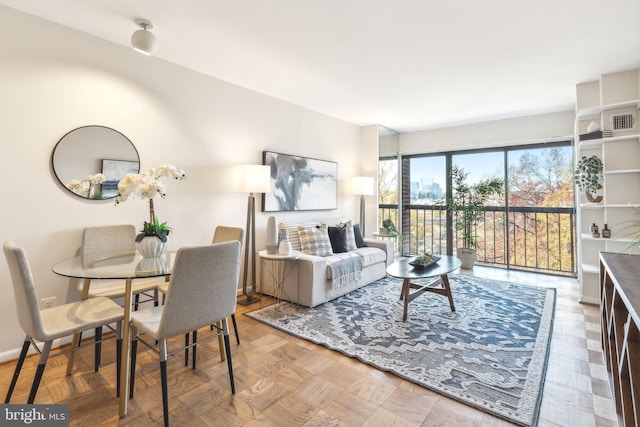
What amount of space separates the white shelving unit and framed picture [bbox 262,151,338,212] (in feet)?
10.3

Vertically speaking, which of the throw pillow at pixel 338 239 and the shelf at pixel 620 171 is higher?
the shelf at pixel 620 171

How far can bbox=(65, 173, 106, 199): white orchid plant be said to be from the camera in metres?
2.30

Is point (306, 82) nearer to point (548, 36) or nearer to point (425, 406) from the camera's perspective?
point (548, 36)

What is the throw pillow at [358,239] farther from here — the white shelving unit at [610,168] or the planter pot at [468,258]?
the white shelving unit at [610,168]

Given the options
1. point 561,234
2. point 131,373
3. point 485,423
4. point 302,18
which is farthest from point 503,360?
point 561,234

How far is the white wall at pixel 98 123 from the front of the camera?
2176 mm

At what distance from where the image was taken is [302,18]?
225 cm

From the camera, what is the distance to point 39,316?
1.51 metres

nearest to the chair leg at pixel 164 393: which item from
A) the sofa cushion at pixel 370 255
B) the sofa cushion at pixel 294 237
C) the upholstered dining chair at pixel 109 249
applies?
the upholstered dining chair at pixel 109 249

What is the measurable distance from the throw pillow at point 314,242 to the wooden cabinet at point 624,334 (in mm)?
2519

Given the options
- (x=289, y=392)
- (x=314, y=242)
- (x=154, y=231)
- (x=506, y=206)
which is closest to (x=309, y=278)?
(x=314, y=242)

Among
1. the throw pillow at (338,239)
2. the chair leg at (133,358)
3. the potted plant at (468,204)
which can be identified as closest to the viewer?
the chair leg at (133,358)

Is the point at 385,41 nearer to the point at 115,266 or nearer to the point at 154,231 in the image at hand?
the point at 154,231

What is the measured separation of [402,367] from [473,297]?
73.1 inches
